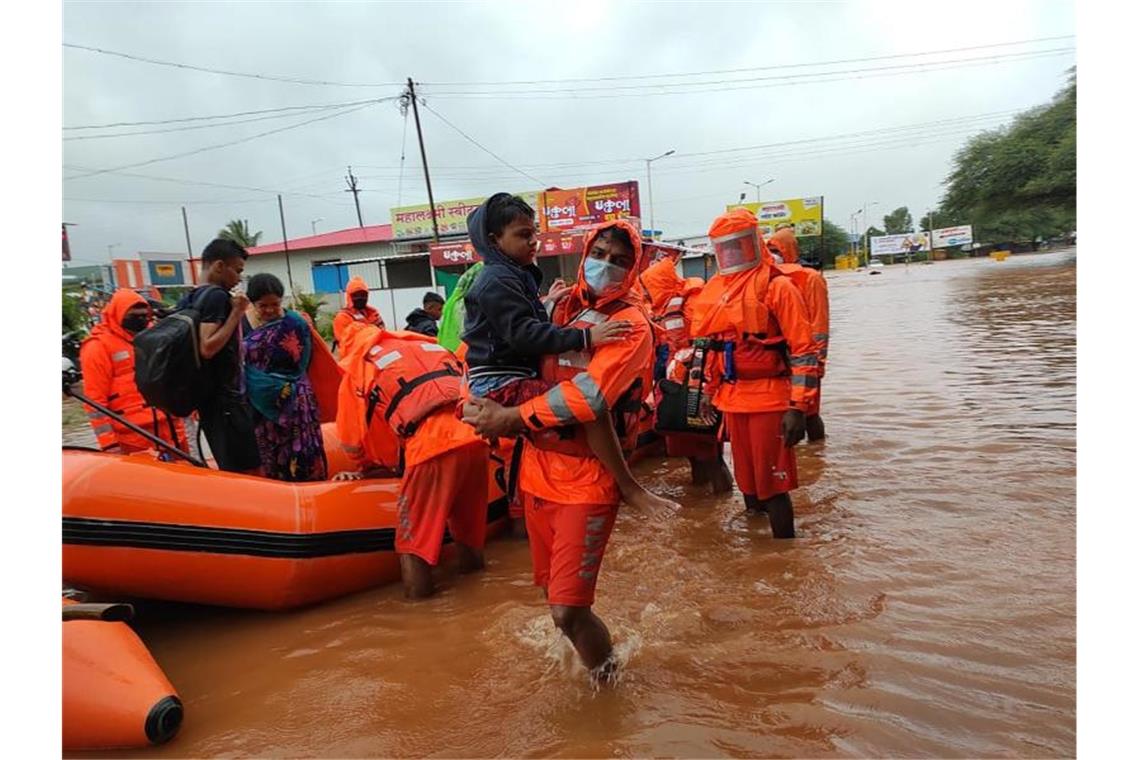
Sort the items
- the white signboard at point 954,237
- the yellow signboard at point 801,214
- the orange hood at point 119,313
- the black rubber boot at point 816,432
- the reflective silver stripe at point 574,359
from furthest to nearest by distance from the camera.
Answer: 1. the white signboard at point 954,237
2. the yellow signboard at point 801,214
3. the black rubber boot at point 816,432
4. the orange hood at point 119,313
5. the reflective silver stripe at point 574,359

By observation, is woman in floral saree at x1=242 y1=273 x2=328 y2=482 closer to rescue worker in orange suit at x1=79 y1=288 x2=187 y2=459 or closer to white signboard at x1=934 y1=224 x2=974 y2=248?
rescue worker in orange suit at x1=79 y1=288 x2=187 y2=459

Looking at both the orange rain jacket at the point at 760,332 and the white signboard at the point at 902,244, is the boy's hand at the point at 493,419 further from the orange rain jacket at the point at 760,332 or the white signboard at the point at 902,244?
the white signboard at the point at 902,244

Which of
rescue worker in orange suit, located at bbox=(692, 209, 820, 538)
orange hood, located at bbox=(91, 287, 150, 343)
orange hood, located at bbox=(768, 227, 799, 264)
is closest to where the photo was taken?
rescue worker in orange suit, located at bbox=(692, 209, 820, 538)

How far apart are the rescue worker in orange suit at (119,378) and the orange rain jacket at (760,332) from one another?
11.8ft

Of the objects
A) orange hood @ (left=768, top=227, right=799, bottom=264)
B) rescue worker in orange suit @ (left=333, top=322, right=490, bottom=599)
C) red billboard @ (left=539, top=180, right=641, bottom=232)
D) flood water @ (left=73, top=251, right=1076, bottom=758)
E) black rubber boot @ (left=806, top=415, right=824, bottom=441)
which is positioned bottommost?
flood water @ (left=73, top=251, right=1076, bottom=758)

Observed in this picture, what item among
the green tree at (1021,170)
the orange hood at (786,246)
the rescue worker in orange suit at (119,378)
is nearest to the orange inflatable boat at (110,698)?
the rescue worker in orange suit at (119,378)

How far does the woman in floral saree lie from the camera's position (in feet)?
13.6

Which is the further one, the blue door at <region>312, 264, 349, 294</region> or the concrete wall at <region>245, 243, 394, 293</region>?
the concrete wall at <region>245, 243, 394, 293</region>

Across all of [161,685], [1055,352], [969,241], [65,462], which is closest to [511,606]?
[161,685]

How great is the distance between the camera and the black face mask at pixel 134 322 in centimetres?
456

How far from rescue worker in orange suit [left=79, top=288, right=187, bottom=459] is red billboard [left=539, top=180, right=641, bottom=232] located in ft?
88.9

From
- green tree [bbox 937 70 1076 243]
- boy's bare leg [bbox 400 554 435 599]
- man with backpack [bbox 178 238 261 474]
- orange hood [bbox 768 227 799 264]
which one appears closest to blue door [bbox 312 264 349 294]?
orange hood [bbox 768 227 799 264]

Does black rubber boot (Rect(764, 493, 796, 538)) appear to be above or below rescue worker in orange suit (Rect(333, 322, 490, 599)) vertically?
below

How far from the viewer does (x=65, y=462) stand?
3256 mm
